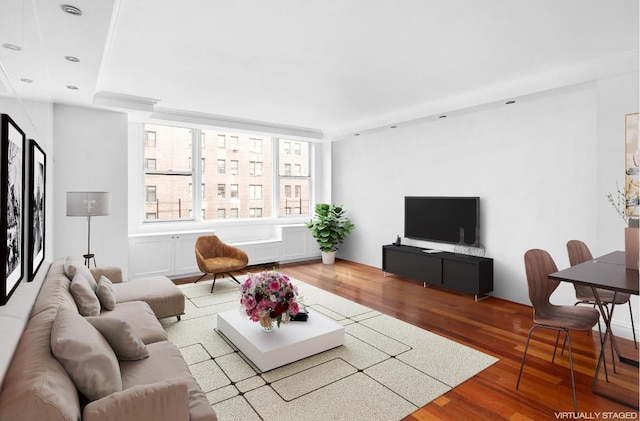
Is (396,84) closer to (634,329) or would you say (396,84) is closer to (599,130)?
(599,130)

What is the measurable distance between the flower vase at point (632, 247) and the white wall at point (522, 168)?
3.69 ft

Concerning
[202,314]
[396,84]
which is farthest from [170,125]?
[396,84]

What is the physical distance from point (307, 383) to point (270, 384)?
0.90 feet

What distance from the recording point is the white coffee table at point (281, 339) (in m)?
2.87

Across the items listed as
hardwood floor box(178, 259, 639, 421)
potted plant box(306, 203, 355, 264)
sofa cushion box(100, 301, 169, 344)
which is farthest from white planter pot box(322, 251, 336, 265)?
sofa cushion box(100, 301, 169, 344)

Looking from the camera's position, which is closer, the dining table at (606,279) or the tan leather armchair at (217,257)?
the dining table at (606,279)

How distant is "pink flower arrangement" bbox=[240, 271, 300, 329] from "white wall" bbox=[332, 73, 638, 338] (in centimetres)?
319

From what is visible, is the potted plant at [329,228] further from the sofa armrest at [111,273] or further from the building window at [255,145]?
the sofa armrest at [111,273]

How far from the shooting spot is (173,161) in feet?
20.4

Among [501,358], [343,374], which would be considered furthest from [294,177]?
[501,358]

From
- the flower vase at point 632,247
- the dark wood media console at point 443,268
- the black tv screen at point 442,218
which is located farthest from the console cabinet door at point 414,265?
the flower vase at point 632,247

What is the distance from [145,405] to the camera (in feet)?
4.99

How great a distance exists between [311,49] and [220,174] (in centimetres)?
397

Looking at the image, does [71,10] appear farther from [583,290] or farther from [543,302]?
[583,290]
